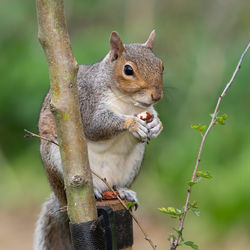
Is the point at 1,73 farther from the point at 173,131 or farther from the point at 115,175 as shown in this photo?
the point at 115,175

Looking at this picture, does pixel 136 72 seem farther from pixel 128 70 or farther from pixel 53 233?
pixel 53 233

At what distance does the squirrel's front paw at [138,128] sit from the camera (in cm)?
158

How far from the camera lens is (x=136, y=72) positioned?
1607mm

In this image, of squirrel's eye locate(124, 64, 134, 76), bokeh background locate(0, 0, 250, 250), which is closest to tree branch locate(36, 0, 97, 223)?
squirrel's eye locate(124, 64, 134, 76)

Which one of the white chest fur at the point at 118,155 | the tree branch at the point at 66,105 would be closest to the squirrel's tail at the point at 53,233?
the white chest fur at the point at 118,155

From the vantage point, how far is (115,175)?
182 cm

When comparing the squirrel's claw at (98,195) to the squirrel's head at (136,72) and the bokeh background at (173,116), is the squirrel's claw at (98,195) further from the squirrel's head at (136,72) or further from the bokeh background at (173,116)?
the bokeh background at (173,116)

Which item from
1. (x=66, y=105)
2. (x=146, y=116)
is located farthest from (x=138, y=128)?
(x=66, y=105)

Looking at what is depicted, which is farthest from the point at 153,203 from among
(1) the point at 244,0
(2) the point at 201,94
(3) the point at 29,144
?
(1) the point at 244,0

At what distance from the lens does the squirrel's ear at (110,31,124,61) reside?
1.67 metres

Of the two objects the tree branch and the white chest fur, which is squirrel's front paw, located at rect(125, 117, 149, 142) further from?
the tree branch

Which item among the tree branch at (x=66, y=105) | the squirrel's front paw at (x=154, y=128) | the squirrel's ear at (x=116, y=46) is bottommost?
the tree branch at (x=66, y=105)

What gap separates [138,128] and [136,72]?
0.54 ft

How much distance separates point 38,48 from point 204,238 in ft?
6.59
